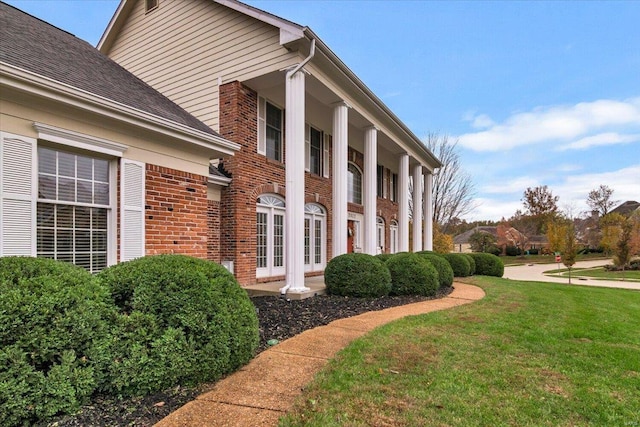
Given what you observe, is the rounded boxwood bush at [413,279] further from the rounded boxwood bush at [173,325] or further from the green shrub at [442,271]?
the rounded boxwood bush at [173,325]

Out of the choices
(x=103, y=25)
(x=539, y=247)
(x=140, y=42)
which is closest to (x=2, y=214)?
(x=140, y=42)

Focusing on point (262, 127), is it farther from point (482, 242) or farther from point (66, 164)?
point (482, 242)

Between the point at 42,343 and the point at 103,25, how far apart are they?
1322cm

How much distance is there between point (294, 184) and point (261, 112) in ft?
9.31

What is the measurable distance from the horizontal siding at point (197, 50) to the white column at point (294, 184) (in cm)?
72

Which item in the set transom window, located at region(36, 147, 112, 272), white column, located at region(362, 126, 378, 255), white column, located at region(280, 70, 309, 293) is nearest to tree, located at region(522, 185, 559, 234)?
white column, located at region(362, 126, 378, 255)

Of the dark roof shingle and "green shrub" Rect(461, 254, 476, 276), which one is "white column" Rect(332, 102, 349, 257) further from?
Answer: "green shrub" Rect(461, 254, 476, 276)

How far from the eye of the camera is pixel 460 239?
2313 inches

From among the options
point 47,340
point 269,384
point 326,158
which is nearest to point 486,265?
point 326,158

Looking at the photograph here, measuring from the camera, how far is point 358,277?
26.8 ft

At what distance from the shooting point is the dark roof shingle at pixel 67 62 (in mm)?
5000

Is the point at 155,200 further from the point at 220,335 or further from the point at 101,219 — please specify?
the point at 220,335

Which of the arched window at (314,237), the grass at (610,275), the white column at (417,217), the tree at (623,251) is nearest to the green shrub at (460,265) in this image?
the white column at (417,217)

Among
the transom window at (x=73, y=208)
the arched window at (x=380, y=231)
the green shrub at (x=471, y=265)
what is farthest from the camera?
the arched window at (x=380, y=231)
